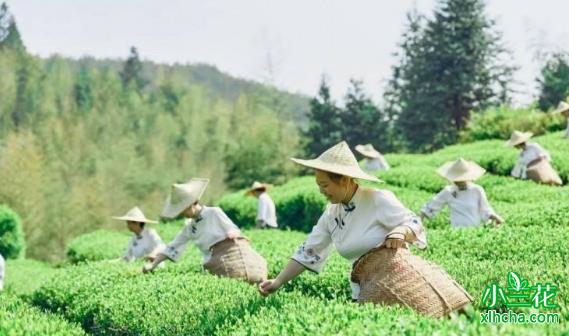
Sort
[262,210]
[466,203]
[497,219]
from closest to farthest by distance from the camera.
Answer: [497,219] → [466,203] → [262,210]

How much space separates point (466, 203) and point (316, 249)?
5.04 metres

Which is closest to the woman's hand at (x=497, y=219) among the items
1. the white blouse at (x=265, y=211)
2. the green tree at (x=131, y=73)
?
the white blouse at (x=265, y=211)

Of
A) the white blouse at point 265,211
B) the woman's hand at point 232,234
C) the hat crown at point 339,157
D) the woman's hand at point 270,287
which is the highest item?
the hat crown at point 339,157

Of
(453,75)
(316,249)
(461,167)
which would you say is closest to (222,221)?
(316,249)

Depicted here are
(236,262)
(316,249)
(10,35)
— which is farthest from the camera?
(10,35)

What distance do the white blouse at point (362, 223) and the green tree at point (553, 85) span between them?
3567cm

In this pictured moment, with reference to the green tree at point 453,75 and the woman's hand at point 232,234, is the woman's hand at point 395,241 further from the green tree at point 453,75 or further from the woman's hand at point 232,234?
the green tree at point 453,75

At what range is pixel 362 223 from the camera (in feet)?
16.1

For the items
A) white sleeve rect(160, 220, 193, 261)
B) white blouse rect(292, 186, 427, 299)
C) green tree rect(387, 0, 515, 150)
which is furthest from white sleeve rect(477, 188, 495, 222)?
green tree rect(387, 0, 515, 150)

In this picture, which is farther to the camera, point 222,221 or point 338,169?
point 222,221

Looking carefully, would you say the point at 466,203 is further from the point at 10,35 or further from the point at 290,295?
the point at 10,35

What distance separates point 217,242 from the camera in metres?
7.91

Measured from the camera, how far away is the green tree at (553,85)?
38.4 meters

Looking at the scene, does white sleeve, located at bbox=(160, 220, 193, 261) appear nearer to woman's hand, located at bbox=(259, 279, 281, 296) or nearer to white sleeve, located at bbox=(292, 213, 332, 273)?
woman's hand, located at bbox=(259, 279, 281, 296)
